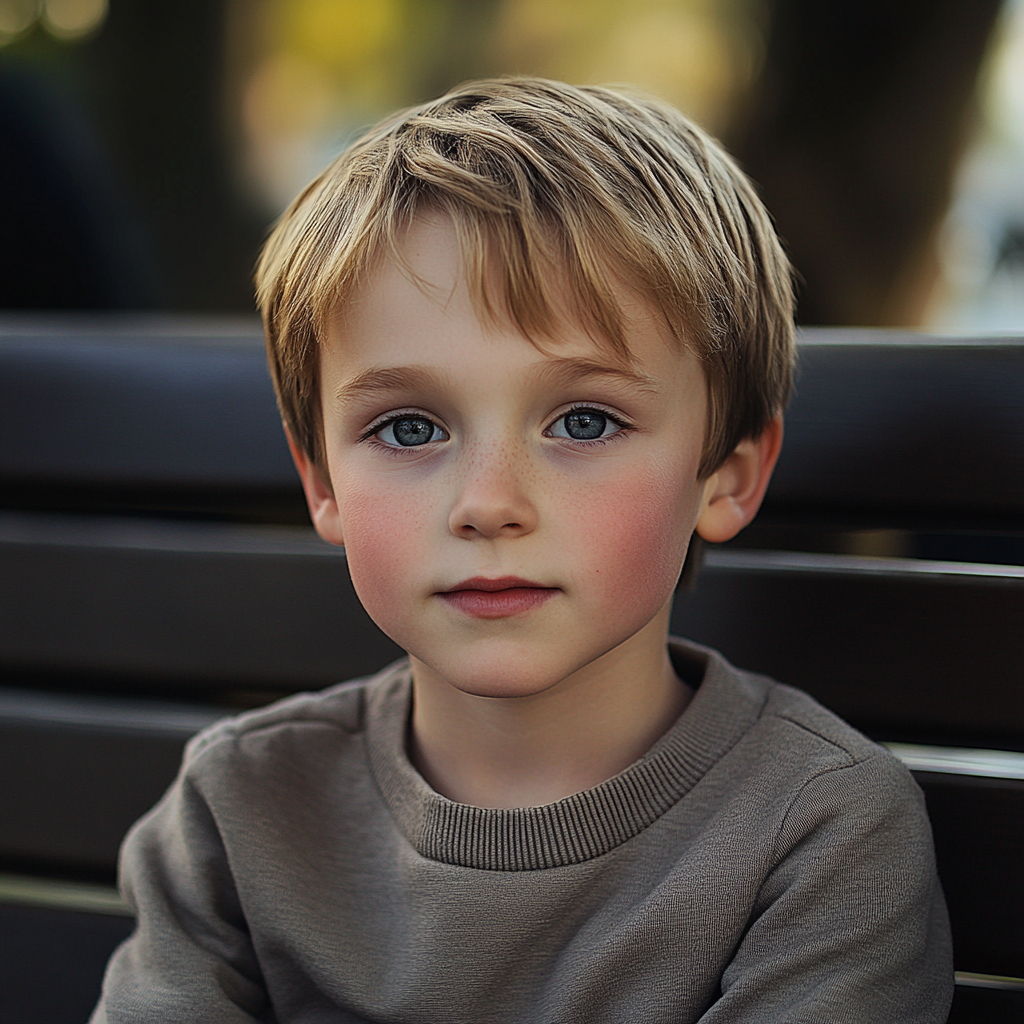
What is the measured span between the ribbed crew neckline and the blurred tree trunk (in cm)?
182

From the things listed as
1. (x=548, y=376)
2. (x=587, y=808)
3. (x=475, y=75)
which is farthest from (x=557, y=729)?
(x=475, y=75)

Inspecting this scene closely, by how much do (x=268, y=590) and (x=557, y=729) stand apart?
0.41 metres

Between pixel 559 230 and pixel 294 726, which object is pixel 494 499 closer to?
pixel 559 230

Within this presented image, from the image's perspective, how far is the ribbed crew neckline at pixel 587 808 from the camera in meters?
0.75

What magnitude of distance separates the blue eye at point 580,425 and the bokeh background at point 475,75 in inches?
76.1

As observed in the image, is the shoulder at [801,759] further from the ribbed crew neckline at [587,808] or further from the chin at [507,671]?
the chin at [507,671]

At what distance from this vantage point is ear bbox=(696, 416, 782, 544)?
81 cm

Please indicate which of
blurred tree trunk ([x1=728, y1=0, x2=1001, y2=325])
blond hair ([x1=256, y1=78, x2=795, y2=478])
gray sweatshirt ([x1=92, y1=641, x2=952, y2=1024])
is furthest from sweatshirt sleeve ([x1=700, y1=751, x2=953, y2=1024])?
blurred tree trunk ([x1=728, y1=0, x2=1001, y2=325])

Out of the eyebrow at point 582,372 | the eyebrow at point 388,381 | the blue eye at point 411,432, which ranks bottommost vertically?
the blue eye at point 411,432

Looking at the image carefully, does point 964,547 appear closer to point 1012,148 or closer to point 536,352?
point 536,352

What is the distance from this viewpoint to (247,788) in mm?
836

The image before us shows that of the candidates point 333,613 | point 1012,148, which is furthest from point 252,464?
point 1012,148

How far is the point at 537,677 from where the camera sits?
682 millimetres

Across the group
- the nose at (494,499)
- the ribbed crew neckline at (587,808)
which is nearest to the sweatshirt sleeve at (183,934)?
the ribbed crew neckline at (587,808)
